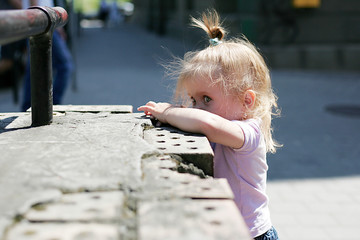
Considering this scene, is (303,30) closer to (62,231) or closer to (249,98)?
(249,98)

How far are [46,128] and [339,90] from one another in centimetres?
777

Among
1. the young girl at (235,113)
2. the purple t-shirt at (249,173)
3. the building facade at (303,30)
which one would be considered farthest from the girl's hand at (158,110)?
the building facade at (303,30)

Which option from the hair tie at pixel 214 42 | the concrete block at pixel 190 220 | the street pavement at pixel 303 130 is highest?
the hair tie at pixel 214 42

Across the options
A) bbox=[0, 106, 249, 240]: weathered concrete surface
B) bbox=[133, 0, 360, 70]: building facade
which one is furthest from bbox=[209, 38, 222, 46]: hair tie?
bbox=[133, 0, 360, 70]: building facade

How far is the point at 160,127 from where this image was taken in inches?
77.5

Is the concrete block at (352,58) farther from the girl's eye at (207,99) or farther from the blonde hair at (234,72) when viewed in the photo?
the girl's eye at (207,99)

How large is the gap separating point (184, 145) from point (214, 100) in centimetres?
44

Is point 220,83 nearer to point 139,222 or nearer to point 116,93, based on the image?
point 139,222

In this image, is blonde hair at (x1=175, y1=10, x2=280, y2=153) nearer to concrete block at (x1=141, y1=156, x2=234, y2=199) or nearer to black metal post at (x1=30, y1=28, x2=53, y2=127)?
black metal post at (x1=30, y1=28, x2=53, y2=127)

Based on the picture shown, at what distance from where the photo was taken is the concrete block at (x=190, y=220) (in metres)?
1.03

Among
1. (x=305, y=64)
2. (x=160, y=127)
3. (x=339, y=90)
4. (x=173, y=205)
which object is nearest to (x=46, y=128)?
(x=160, y=127)

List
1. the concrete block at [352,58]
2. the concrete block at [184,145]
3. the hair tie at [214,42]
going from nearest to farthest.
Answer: the concrete block at [184,145] → the hair tie at [214,42] → the concrete block at [352,58]

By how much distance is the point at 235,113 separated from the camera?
6.77 ft

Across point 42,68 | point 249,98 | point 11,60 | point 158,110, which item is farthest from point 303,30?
point 42,68
